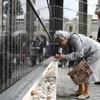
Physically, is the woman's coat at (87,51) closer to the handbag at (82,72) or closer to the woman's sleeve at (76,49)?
the woman's sleeve at (76,49)

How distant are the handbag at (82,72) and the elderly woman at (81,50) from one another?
0.10 metres

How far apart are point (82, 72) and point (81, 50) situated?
402 millimetres

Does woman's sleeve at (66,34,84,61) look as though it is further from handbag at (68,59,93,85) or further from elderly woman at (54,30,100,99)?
handbag at (68,59,93,85)

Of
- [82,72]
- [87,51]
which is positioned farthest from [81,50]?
[82,72]

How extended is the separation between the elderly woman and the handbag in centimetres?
10

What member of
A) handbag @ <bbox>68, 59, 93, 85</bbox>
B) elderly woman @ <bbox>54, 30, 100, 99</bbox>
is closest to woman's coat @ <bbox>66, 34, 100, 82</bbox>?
elderly woman @ <bbox>54, 30, 100, 99</bbox>

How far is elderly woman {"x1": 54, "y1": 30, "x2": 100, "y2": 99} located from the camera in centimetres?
413

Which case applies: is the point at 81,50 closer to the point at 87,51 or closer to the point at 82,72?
the point at 87,51

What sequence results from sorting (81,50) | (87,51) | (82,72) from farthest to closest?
(87,51), (82,72), (81,50)

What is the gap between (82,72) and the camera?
429cm

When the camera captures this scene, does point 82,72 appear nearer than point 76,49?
No

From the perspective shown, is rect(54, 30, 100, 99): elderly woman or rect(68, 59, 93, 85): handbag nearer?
rect(54, 30, 100, 99): elderly woman

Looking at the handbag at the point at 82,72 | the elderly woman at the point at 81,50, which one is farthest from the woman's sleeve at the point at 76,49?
the handbag at the point at 82,72

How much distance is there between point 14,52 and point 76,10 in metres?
19.6
